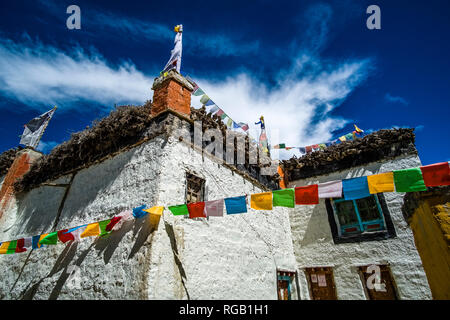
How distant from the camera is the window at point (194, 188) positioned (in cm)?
534

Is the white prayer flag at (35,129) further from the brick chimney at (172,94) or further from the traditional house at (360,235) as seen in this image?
the traditional house at (360,235)

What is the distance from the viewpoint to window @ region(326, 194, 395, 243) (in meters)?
7.28

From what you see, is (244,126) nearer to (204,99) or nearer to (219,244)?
(204,99)

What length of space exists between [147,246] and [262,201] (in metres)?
2.17

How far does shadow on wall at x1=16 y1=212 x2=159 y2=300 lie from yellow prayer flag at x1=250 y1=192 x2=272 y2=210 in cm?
181

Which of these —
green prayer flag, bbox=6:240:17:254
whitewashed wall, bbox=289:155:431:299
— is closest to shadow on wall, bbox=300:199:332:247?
whitewashed wall, bbox=289:155:431:299

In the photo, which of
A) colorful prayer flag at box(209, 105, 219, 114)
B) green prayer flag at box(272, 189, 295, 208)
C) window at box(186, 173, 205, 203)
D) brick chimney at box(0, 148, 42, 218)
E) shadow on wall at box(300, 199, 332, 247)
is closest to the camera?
green prayer flag at box(272, 189, 295, 208)

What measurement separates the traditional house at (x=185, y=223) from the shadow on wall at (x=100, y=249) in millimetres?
27

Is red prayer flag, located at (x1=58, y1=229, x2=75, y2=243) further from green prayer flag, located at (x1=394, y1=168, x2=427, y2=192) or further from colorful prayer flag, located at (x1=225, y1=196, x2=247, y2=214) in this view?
green prayer flag, located at (x1=394, y1=168, x2=427, y2=192)

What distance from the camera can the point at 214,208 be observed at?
439cm

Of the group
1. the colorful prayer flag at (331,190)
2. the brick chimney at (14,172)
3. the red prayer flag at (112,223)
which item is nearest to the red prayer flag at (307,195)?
the colorful prayer flag at (331,190)

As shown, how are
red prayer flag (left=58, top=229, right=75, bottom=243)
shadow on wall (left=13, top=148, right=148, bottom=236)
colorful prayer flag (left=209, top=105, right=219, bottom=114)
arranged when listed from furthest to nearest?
colorful prayer flag (left=209, top=105, right=219, bottom=114) → shadow on wall (left=13, top=148, right=148, bottom=236) → red prayer flag (left=58, top=229, right=75, bottom=243)
